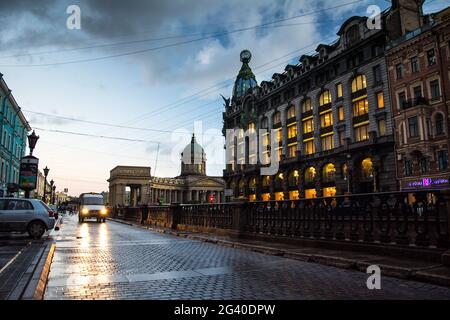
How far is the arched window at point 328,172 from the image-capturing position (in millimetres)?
44156

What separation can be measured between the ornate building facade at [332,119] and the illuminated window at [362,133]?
12 centimetres

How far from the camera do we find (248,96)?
6475cm

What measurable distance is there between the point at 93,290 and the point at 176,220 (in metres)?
17.1

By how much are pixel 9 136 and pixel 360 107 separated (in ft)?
141

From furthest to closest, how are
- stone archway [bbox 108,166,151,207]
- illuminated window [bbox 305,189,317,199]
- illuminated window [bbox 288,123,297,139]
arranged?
stone archway [bbox 108,166,151,207] < illuminated window [bbox 288,123,297,139] < illuminated window [bbox 305,189,317,199]

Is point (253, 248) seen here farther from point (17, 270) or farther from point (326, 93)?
point (326, 93)

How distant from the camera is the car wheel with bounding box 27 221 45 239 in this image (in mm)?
15016

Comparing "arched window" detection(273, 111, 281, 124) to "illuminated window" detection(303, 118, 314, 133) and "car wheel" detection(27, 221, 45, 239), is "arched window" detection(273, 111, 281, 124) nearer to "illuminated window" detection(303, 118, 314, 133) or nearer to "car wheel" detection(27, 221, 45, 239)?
"illuminated window" detection(303, 118, 314, 133)

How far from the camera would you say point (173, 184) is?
131625mm

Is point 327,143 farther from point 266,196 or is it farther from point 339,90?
point 266,196

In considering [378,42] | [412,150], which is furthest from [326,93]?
[412,150]

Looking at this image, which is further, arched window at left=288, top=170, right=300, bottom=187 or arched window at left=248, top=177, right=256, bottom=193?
arched window at left=248, top=177, right=256, bottom=193

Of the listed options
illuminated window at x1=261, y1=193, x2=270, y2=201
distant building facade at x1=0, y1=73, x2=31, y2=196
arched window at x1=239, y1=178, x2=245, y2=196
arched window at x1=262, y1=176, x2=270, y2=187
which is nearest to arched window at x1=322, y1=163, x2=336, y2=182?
arched window at x1=262, y1=176, x2=270, y2=187

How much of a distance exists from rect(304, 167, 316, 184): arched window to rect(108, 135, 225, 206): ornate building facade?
51.4 metres
